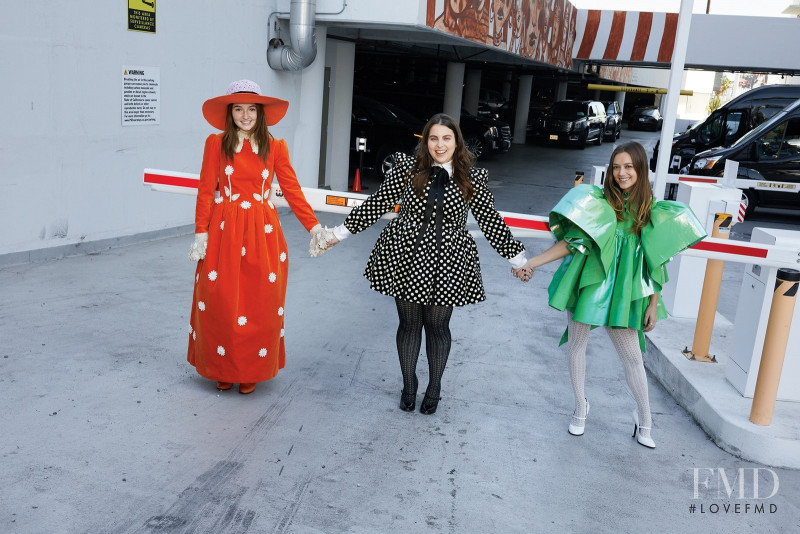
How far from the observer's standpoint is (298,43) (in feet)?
32.3

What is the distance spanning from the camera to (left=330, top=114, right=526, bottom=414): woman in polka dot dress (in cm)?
398

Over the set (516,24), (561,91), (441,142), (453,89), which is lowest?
(441,142)

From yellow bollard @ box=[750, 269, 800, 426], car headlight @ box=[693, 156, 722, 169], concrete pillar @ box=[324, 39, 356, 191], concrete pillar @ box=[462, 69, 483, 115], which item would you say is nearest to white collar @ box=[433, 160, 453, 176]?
yellow bollard @ box=[750, 269, 800, 426]

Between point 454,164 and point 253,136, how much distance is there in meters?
1.16

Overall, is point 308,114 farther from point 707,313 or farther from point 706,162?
point 706,162

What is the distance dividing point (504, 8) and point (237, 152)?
11865 millimetres

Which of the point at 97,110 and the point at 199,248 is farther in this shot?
the point at 97,110

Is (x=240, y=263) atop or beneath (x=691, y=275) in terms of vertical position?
atop

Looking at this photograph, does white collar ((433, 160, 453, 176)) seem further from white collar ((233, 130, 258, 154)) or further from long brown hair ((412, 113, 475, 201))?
white collar ((233, 130, 258, 154))

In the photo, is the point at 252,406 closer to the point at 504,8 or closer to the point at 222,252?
the point at 222,252

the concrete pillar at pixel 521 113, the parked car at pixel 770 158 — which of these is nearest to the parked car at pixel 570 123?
the concrete pillar at pixel 521 113

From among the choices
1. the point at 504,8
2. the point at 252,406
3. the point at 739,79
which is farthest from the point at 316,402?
the point at 739,79

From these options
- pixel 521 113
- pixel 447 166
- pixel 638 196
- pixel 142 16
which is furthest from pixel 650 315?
pixel 521 113

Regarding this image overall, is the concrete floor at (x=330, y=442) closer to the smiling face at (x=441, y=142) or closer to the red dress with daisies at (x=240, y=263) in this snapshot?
the red dress with daisies at (x=240, y=263)
